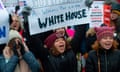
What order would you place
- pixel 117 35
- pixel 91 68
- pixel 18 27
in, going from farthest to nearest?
pixel 117 35
pixel 18 27
pixel 91 68

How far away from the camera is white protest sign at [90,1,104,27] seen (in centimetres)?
699

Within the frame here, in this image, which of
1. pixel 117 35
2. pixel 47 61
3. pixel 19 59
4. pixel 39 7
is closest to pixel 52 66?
pixel 47 61

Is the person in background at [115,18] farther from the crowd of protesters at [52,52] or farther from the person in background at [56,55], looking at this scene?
the person in background at [56,55]

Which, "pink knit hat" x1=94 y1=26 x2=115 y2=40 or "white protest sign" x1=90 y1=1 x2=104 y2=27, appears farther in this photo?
"white protest sign" x1=90 y1=1 x2=104 y2=27

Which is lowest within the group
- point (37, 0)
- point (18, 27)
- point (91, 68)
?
point (91, 68)

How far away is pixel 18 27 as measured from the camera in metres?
6.15

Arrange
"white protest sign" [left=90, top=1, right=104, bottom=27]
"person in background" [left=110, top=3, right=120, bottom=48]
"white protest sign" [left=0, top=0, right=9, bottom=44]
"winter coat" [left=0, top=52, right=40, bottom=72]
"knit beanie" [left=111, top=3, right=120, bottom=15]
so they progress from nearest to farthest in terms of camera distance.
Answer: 1. "winter coat" [left=0, top=52, right=40, bottom=72]
2. "white protest sign" [left=0, top=0, right=9, bottom=44]
3. "white protest sign" [left=90, top=1, right=104, bottom=27]
4. "person in background" [left=110, top=3, right=120, bottom=48]
5. "knit beanie" [left=111, top=3, right=120, bottom=15]

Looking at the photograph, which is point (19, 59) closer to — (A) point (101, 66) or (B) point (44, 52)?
(B) point (44, 52)

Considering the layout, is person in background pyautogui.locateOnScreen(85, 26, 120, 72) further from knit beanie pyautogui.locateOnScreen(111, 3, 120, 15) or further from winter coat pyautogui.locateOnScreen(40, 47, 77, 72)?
knit beanie pyautogui.locateOnScreen(111, 3, 120, 15)

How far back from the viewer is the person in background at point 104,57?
18.5ft

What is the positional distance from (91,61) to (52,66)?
535 millimetres

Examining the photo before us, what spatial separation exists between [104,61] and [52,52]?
0.73m

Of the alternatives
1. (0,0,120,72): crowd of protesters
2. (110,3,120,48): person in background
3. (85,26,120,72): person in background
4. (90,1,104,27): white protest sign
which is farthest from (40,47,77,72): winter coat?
(110,3,120,48): person in background

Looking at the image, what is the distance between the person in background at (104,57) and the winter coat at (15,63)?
0.70 meters
